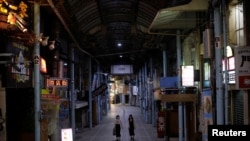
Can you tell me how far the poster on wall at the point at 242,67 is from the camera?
14.2m

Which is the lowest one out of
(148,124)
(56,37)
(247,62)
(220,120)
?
(148,124)

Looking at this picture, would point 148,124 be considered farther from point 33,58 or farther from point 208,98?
point 33,58

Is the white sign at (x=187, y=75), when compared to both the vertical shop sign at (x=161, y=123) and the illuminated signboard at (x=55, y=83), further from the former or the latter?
the vertical shop sign at (x=161, y=123)

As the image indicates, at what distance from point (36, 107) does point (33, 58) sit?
1.80 meters

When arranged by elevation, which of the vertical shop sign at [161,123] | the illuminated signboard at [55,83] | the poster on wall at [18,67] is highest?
the poster on wall at [18,67]

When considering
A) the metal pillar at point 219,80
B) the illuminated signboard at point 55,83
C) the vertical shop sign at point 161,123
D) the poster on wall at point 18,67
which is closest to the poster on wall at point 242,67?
the metal pillar at point 219,80

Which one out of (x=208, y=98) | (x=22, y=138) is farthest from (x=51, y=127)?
(x=208, y=98)

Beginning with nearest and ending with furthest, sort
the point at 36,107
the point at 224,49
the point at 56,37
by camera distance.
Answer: the point at 224,49 → the point at 36,107 → the point at 56,37

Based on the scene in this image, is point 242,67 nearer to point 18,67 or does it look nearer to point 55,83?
point 18,67

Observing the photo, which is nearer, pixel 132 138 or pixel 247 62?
pixel 247 62

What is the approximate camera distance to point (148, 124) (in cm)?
4609

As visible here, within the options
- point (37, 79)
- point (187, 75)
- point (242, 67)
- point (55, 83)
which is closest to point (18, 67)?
point (37, 79)

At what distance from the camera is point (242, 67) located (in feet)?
46.8

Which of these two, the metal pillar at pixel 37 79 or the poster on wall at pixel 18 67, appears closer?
the poster on wall at pixel 18 67
